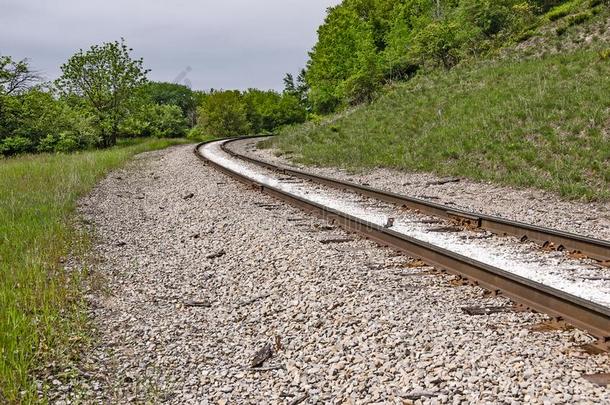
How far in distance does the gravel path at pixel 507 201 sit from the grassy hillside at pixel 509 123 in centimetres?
52

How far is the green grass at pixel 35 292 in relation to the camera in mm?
3766

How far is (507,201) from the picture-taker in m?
10.0

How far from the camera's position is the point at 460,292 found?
15.7 feet

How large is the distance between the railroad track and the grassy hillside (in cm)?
353

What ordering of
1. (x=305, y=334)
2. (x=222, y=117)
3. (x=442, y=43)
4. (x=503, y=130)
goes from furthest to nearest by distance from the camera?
(x=222, y=117) < (x=442, y=43) < (x=503, y=130) < (x=305, y=334)

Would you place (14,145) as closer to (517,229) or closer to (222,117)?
(222,117)

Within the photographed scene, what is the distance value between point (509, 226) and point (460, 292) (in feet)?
8.95

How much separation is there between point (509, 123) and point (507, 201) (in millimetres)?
5732

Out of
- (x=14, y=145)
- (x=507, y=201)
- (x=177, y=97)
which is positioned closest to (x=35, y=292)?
(x=507, y=201)

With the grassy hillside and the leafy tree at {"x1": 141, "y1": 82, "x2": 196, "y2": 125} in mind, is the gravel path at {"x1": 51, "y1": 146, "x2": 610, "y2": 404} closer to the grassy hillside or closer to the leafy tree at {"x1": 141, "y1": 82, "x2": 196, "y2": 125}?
the grassy hillside

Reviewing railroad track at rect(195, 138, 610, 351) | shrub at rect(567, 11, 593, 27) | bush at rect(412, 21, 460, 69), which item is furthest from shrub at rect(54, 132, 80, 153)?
shrub at rect(567, 11, 593, 27)

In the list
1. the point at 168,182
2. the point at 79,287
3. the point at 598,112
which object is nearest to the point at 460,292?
the point at 79,287

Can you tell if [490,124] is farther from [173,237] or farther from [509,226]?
[173,237]

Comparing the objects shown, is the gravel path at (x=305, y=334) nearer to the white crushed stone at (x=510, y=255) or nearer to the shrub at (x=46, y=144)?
the white crushed stone at (x=510, y=255)
